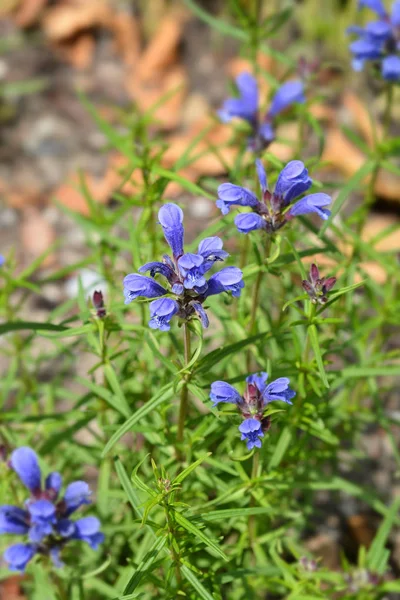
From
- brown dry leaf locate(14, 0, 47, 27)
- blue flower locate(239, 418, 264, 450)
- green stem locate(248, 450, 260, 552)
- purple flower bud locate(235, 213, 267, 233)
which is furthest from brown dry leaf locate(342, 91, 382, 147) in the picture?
blue flower locate(239, 418, 264, 450)

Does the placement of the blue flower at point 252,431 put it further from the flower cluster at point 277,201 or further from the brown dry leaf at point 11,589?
the brown dry leaf at point 11,589

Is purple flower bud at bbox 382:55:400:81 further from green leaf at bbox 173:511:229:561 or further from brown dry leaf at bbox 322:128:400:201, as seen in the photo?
green leaf at bbox 173:511:229:561

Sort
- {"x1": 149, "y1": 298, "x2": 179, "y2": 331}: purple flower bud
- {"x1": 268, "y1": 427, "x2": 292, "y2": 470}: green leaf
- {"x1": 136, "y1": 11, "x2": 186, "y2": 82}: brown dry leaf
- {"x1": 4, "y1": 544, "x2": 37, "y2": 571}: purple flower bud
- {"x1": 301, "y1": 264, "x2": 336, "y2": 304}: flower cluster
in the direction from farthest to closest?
{"x1": 136, "y1": 11, "x2": 186, "y2": 82}: brown dry leaf → {"x1": 268, "y1": 427, "x2": 292, "y2": 470}: green leaf → {"x1": 4, "y1": 544, "x2": 37, "y2": 571}: purple flower bud → {"x1": 301, "y1": 264, "x2": 336, "y2": 304}: flower cluster → {"x1": 149, "y1": 298, "x2": 179, "y2": 331}: purple flower bud

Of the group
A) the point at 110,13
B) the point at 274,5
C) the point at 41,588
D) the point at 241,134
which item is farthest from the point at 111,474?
the point at 110,13

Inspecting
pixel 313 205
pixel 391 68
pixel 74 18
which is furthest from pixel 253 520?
pixel 74 18

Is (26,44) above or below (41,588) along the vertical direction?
above

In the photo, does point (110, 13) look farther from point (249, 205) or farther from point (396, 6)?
point (249, 205)

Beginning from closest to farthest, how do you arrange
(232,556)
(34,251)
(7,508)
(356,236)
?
(7,508) < (232,556) < (356,236) < (34,251)
